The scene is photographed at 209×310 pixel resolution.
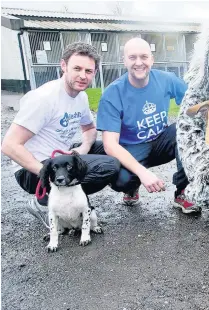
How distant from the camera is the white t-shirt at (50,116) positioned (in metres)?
1.89

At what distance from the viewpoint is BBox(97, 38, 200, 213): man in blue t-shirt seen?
80.6 inches

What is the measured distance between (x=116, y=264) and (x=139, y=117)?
829mm

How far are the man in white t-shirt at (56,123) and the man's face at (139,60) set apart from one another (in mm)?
181

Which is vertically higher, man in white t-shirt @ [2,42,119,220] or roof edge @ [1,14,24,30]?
roof edge @ [1,14,24,30]

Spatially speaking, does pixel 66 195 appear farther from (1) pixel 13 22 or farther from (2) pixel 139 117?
(1) pixel 13 22

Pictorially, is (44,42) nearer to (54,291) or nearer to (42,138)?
(42,138)

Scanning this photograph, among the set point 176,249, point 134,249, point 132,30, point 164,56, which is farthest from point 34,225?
point 164,56

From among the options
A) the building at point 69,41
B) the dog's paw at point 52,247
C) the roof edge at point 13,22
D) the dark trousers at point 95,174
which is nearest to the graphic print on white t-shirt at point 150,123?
the dark trousers at point 95,174

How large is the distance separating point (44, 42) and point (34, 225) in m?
8.56

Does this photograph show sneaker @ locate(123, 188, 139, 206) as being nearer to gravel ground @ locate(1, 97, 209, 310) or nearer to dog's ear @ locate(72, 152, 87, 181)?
gravel ground @ locate(1, 97, 209, 310)

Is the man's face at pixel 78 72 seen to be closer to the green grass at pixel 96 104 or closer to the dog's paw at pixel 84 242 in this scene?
the dog's paw at pixel 84 242

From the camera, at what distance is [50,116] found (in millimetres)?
1957

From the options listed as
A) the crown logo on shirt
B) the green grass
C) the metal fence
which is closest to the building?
the metal fence

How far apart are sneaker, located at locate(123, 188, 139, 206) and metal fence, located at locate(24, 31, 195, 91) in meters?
7.37
